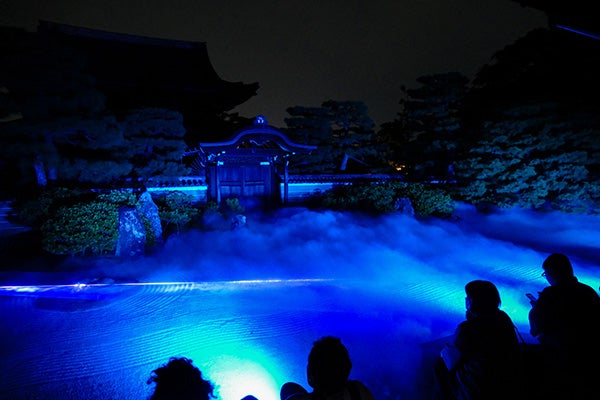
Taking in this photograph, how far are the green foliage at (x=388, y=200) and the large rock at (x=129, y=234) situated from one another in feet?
25.4

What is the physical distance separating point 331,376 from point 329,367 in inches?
2.3

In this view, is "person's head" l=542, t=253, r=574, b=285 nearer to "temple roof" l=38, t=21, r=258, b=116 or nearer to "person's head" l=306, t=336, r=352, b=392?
"person's head" l=306, t=336, r=352, b=392

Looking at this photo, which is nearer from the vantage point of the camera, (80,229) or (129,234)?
(80,229)

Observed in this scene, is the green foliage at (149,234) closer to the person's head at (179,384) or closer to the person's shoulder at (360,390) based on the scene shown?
the person's head at (179,384)

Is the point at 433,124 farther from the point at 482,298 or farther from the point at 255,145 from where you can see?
the point at 482,298

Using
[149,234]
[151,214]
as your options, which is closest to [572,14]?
[149,234]

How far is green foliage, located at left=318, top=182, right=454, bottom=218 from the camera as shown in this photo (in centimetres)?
1302

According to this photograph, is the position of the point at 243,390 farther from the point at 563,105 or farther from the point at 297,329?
the point at 563,105

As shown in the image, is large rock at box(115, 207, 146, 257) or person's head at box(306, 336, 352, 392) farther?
large rock at box(115, 207, 146, 257)

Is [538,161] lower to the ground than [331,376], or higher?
higher

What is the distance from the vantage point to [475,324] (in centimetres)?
251

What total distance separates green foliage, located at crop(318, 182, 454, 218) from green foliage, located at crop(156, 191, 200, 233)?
19.4ft

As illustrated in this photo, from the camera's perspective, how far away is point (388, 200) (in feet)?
42.5

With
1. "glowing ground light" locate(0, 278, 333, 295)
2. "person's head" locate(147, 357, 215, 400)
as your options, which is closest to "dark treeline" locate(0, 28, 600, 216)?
"glowing ground light" locate(0, 278, 333, 295)
